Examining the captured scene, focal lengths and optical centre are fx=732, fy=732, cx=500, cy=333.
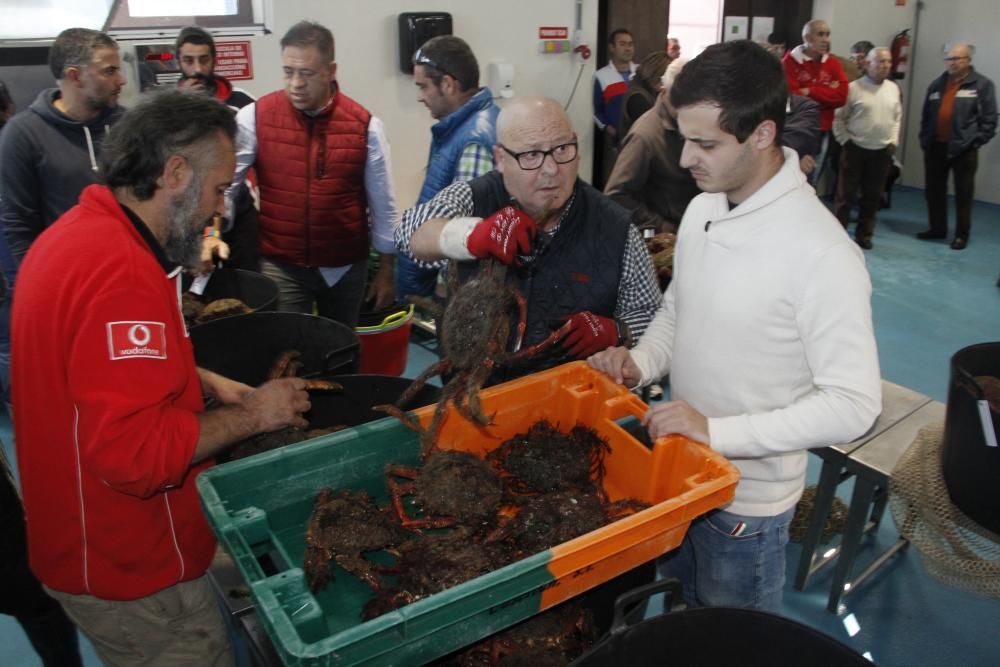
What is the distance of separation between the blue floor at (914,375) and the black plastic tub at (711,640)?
162cm

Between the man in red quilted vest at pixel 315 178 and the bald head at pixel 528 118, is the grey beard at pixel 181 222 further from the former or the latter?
the man in red quilted vest at pixel 315 178

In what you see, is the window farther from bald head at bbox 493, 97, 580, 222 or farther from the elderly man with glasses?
bald head at bbox 493, 97, 580, 222

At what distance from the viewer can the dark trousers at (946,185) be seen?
6.96m

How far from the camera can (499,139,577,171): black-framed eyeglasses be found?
1.88 m

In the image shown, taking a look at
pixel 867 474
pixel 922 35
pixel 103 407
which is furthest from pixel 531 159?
pixel 922 35

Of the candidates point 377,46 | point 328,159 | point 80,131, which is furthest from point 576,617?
point 377,46

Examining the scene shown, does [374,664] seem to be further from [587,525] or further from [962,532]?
[962,532]

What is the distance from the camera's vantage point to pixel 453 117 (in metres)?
3.14

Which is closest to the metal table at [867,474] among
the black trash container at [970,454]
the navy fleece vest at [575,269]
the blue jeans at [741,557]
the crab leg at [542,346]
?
the black trash container at [970,454]

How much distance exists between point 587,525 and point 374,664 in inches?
20.8

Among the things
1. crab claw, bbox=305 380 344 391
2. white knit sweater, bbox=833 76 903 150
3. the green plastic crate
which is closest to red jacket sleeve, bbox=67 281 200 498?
the green plastic crate

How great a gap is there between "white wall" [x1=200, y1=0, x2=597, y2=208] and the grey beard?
3.74 m

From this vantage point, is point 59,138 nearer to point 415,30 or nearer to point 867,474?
point 415,30

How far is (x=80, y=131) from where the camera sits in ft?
10.1
